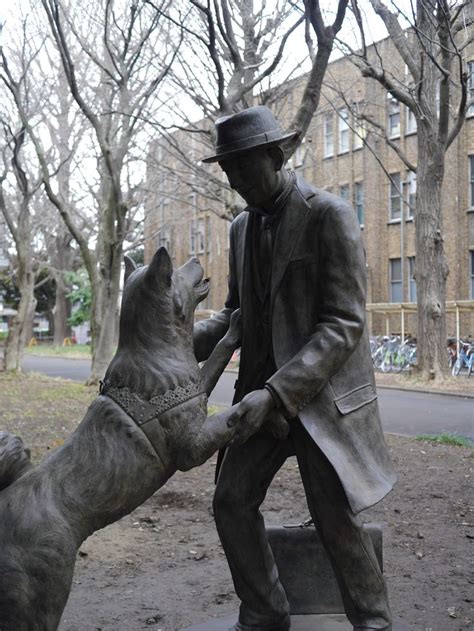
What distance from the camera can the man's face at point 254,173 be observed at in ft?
9.92

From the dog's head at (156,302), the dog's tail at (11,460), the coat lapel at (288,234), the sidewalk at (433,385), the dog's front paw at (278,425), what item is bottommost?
the sidewalk at (433,385)

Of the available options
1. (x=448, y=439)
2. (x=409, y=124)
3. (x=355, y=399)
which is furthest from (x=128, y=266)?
(x=409, y=124)

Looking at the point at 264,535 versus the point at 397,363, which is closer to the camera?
the point at 264,535

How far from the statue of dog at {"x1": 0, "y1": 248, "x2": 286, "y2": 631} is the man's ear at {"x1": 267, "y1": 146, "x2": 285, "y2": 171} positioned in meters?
0.61

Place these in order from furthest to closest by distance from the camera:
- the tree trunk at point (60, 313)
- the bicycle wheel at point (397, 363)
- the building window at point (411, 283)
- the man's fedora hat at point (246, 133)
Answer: the tree trunk at point (60, 313)
the building window at point (411, 283)
the bicycle wheel at point (397, 363)
the man's fedora hat at point (246, 133)

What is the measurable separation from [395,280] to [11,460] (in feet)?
85.5

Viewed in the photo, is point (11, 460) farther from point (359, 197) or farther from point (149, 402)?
point (359, 197)

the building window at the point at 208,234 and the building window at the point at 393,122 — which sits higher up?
the building window at the point at 393,122

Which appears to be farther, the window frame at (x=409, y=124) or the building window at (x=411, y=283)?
the building window at (x=411, y=283)

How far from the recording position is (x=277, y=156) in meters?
3.07

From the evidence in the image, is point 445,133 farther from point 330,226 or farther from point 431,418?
point 330,226

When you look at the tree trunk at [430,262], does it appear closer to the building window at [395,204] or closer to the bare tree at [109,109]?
the bare tree at [109,109]

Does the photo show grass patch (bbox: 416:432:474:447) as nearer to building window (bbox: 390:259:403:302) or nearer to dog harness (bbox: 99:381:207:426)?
dog harness (bbox: 99:381:207:426)

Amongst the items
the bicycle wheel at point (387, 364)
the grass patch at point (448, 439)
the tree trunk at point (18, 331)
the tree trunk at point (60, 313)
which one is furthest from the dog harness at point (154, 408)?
the tree trunk at point (60, 313)
